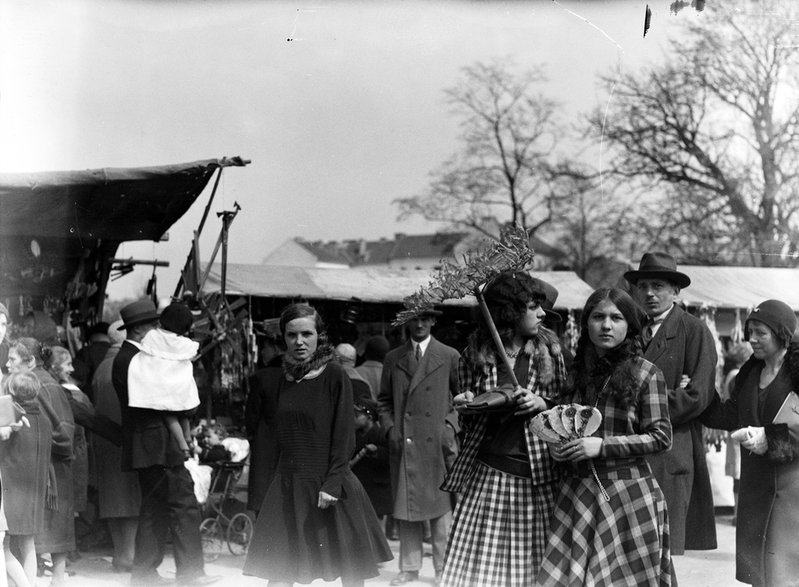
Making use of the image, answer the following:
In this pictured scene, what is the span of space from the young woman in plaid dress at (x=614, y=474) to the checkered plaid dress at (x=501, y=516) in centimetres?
9

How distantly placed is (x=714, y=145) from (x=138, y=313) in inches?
472

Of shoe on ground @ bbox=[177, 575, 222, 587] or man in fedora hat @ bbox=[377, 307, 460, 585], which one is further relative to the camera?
man in fedora hat @ bbox=[377, 307, 460, 585]

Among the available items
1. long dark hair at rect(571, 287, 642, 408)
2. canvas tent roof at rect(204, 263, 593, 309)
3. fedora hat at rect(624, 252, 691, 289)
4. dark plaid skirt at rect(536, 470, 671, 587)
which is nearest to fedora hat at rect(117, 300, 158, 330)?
fedora hat at rect(624, 252, 691, 289)

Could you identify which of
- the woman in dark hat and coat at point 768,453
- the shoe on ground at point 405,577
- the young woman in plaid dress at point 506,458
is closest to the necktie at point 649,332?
the woman in dark hat and coat at point 768,453

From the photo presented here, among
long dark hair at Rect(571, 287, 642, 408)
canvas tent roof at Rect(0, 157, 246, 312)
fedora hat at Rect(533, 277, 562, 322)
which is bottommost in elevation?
long dark hair at Rect(571, 287, 642, 408)

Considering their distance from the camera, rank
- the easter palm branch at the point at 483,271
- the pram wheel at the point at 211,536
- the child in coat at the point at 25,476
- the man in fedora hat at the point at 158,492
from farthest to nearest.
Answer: the pram wheel at the point at 211,536 < the man in fedora hat at the point at 158,492 < the child in coat at the point at 25,476 < the easter palm branch at the point at 483,271

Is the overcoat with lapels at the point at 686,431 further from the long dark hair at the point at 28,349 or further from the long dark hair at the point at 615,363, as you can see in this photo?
the long dark hair at the point at 28,349

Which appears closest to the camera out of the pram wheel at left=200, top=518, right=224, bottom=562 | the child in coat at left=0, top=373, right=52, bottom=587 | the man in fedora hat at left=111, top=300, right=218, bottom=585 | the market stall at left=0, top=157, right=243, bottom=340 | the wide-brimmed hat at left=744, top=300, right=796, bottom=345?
the wide-brimmed hat at left=744, top=300, right=796, bottom=345

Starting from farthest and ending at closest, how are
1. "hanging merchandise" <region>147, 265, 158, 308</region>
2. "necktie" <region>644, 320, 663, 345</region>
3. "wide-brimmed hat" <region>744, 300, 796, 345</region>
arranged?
"hanging merchandise" <region>147, 265, 158, 308</region>, "necktie" <region>644, 320, 663, 345</region>, "wide-brimmed hat" <region>744, 300, 796, 345</region>

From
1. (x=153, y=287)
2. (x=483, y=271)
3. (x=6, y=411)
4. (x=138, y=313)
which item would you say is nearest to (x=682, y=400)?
(x=483, y=271)

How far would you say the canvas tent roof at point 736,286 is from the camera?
481 inches

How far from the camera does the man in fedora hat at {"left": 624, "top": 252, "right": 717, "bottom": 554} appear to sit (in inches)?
208

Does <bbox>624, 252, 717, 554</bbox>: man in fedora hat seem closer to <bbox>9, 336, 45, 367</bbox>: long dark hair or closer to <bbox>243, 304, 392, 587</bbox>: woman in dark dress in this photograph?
<bbox>243, 304, 392, 587</bbox>: woman in dark dress

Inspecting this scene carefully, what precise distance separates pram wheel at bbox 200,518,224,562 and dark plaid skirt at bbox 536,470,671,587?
4217 millimetres
